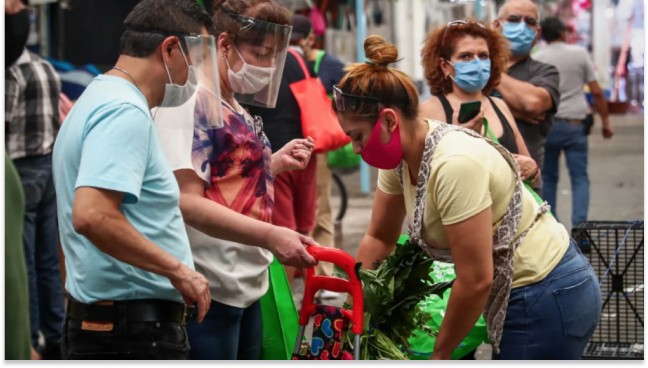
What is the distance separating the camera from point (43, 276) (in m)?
5.12

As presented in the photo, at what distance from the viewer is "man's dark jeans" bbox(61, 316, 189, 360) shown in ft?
7.75

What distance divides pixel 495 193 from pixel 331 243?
13.1 feet

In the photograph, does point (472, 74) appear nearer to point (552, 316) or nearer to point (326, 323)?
point (552, 316)

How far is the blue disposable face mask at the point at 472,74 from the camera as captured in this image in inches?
156

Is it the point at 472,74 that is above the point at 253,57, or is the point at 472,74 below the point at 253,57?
below

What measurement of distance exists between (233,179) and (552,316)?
1147 millimetres

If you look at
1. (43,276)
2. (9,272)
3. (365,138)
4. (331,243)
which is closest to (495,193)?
(365,138)

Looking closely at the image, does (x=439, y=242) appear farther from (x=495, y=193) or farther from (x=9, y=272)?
(x=9, y=272)

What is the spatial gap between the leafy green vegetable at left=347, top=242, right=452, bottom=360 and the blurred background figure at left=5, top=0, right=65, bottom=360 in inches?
97.6

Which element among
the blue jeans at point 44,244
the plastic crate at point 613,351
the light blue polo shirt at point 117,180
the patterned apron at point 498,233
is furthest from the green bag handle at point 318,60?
the light blue polo shirt at point 117,180

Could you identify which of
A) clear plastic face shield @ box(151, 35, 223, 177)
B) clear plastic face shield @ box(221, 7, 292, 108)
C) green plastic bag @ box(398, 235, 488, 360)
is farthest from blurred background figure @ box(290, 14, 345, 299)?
clear plastic face shield @ box(151, 35, 223, 177)

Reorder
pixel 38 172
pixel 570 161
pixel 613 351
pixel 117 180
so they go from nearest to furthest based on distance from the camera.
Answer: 1. pixel 117 180
2. pixel 613 351
3. pixel 38 172
4. pixel 570 161

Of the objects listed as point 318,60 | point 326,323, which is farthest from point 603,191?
point 326,323

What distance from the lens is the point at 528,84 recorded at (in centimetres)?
471
